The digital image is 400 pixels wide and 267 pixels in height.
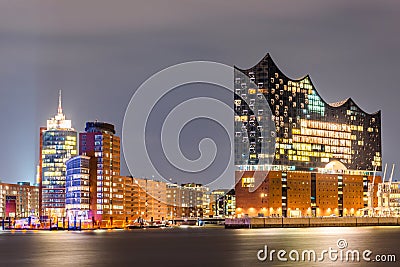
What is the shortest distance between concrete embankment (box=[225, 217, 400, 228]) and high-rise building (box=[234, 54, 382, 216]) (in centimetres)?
280

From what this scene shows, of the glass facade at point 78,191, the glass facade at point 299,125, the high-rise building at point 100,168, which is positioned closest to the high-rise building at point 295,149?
the glass facade at point 299,125

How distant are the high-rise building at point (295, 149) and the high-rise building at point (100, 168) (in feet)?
109

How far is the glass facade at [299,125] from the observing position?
161 metres

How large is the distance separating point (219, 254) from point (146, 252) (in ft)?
24.0

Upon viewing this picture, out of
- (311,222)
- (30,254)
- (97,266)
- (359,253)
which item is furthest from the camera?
(311,222)

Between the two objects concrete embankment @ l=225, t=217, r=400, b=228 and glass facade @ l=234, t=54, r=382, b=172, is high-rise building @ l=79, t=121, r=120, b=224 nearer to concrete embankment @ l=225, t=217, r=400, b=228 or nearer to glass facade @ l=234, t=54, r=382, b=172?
concrete embankment @ l=225, t=217, r=400, b=228

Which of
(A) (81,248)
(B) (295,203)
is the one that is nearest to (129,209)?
(B) (295,203)

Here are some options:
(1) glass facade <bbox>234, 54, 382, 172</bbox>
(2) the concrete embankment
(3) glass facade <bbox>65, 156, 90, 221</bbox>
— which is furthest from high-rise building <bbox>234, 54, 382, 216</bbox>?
(3) glass facade <bbox>65, 156, 90, 221</bbox>

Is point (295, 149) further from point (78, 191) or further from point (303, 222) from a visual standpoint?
point (78, 191)

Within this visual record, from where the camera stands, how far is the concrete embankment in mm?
155750

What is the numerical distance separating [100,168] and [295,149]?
1645 inches

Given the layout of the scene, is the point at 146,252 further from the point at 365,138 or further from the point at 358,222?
the point at 365,138

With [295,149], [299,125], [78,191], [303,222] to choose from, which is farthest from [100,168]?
[303,222]

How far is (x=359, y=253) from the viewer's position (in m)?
70.6
